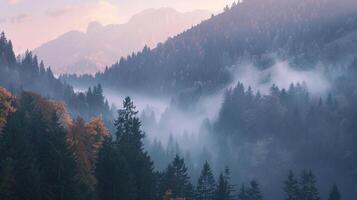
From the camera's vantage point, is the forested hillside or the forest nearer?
the forest

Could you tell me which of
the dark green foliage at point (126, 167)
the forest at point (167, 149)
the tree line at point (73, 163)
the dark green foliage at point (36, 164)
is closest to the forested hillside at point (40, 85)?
the forest at point (167, 149)

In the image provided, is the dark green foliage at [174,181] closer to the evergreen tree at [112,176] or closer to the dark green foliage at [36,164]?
the evergreen tree at [112,176]

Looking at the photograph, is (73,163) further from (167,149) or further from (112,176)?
(167,149)

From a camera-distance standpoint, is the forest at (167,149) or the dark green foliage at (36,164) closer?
the dark green foliage at (36,164)

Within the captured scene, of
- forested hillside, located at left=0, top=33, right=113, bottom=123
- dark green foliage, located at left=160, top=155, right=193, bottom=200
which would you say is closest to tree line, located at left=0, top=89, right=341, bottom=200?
dark green foliage, located at left=160, top=155, right=193, bottom=200

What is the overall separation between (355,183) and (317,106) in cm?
3512

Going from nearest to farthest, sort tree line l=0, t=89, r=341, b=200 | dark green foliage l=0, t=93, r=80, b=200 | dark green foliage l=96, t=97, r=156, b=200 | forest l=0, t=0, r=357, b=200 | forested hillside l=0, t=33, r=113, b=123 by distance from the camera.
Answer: dark green foliage l=0, t=93, r=80, b=200
tree line l=0, t=89, r=341, b=200
forest l=0, t=0, r=357, b=200
dark green foliage l=96, t=97, r=156, b=200
forested hillside l=0, t=33, r=113, b=123

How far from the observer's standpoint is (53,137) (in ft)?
183

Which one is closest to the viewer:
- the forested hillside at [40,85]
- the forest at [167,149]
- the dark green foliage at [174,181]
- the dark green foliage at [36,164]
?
the dark green foliage at [36,164]

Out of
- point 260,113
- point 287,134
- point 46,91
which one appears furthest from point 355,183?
point 46,91

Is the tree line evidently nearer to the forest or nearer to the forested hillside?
the forest

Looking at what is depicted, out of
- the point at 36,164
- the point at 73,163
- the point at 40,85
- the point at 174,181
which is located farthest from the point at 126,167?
the point at 40,85

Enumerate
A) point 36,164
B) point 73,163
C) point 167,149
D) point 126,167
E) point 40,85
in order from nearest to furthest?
1. point 36,164
2. point 73,163
3. point 126,167
4. point 167,149
5. point 40,85

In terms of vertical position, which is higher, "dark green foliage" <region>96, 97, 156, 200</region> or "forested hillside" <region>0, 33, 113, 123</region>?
"forested hillside" <region>0, 33, 113, 123</region>
